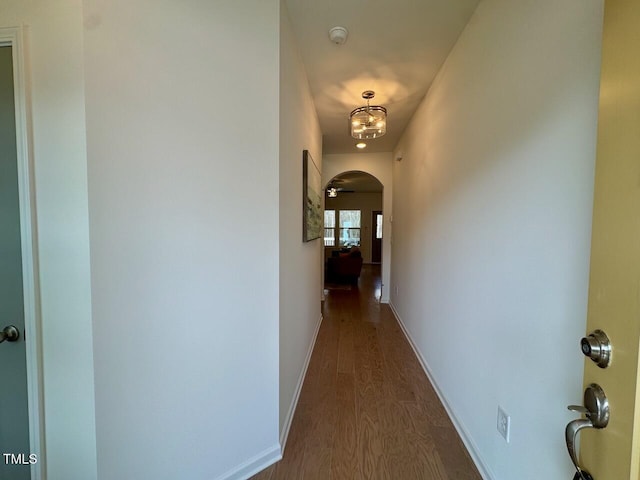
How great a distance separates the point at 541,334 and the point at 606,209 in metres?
0.63

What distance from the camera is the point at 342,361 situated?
8.64ft

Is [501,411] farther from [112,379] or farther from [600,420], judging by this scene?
[112,379]

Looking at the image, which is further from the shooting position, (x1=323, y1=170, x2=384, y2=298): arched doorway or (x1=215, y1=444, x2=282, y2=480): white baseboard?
(x1=323, y1=170, x2=384, y2=298): arched doorway

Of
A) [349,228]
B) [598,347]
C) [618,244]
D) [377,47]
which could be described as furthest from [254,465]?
[349,228]

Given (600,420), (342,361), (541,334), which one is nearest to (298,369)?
(342,361)

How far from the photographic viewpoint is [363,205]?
33.6 feet

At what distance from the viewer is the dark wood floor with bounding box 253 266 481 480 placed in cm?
146

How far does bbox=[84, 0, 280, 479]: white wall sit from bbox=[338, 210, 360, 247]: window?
9048mm

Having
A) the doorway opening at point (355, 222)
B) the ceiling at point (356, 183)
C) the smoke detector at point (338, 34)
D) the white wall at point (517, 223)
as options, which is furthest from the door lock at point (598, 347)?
the doorway opening at point (355, 222)

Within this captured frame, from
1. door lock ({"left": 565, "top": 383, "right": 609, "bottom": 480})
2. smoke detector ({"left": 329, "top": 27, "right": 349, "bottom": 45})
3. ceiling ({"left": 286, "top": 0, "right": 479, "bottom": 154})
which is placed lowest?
door lock ({"left": 565, "top": 383, "right": 609, "bottom": 480})

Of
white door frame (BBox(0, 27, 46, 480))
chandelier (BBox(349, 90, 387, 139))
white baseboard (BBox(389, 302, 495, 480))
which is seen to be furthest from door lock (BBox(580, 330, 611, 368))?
chandelier (BBox(349, 90, 387, 139))

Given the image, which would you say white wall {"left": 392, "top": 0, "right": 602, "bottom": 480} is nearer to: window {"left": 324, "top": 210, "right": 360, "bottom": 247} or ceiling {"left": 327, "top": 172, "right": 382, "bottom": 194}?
ceiling {"left": 327, "top": 172, "right": 382, "bottom": 194}

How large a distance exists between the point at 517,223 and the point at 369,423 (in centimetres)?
153

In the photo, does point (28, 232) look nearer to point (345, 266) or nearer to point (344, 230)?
point (345, 266)
